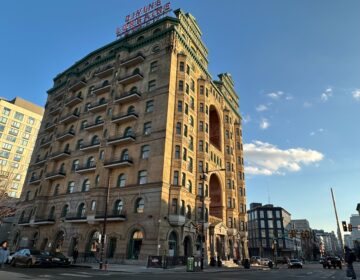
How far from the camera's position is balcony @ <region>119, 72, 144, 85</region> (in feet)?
146

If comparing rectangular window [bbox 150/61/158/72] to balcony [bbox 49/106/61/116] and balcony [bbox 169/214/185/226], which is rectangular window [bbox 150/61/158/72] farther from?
balcony [bbox 49/106/61/116]

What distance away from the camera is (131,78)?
45094 mm

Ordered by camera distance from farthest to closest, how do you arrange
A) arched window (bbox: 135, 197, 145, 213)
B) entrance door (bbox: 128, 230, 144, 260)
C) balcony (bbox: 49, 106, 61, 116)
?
balcony (bbox: 49, 106, 61, 116)
arched window (bbox: 135, 197, 145, 213)
entrance door (bbox: 128, 230, 144, 260)

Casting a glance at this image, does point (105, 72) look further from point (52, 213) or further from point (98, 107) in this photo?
point (52, 213)

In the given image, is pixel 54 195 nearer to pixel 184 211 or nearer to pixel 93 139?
pixel 93 139

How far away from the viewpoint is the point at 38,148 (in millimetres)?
58625

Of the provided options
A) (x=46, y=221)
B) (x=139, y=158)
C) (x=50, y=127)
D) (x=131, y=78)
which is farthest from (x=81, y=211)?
(x=50, y=127)

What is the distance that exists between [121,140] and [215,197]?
2362 cm

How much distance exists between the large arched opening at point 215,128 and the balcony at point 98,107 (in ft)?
75.9

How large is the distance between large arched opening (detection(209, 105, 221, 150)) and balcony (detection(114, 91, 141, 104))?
20733 mm

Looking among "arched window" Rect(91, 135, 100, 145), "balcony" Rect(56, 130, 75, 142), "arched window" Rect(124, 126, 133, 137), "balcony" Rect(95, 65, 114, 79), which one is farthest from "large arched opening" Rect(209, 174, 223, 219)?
"balcony" Rect(56, 130, 75, 142)

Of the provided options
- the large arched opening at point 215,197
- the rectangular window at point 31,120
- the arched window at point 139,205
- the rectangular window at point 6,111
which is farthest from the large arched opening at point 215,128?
the rectangular window at point 6,111

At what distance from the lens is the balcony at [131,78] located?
44.4 metres

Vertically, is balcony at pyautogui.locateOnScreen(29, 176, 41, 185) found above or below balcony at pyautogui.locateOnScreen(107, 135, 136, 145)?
below
